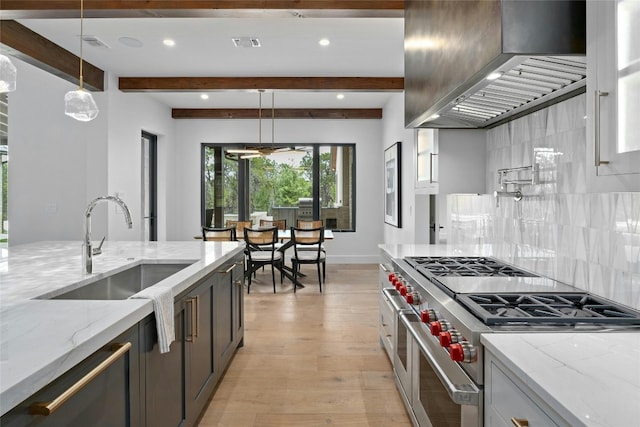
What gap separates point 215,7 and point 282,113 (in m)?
4.55

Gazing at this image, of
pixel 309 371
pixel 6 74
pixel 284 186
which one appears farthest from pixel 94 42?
pixel 284 186

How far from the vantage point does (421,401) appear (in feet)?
6.54

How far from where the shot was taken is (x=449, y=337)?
147cm

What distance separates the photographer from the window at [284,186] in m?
8.28

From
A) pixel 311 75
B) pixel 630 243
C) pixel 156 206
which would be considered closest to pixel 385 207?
pixel 311 75

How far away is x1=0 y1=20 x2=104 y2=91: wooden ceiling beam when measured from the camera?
13.3ft

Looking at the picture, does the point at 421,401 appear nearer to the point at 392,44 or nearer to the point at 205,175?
the point at 392,44

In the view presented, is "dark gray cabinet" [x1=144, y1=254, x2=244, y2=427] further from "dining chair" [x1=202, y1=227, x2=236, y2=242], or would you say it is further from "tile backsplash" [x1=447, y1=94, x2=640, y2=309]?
"dining chair" [x1=202, y1=227, x2=236, y2=242]

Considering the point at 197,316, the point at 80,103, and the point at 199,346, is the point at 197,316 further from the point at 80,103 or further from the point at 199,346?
the point at 80,103

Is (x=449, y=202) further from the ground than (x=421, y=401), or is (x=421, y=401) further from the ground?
(x=449, y=202)

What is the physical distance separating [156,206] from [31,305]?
20.6 ft

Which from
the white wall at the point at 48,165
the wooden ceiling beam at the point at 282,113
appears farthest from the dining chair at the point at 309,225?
the white wall at the point at 48,165

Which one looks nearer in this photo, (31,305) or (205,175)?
(31,305)

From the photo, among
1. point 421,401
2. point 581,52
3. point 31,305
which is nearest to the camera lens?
point 581,52
